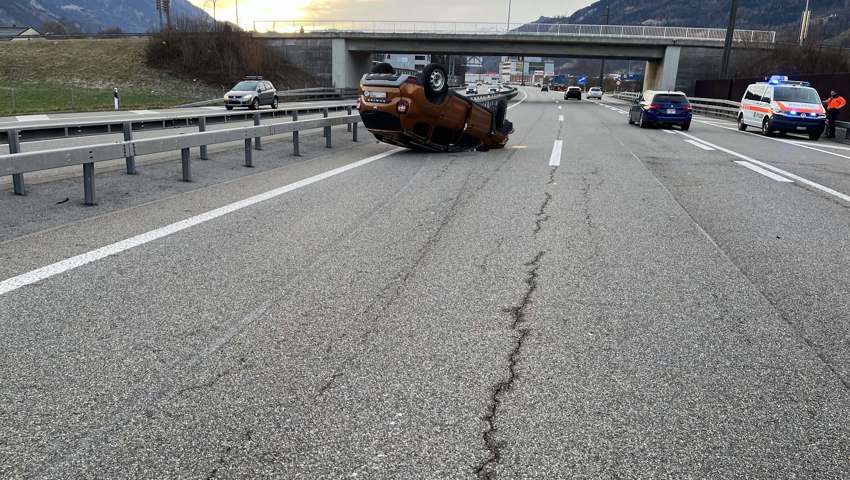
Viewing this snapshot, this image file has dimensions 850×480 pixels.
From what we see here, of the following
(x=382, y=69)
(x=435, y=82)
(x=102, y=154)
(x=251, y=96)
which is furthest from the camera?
(x=251, y=96)

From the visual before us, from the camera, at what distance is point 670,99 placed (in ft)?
88.2

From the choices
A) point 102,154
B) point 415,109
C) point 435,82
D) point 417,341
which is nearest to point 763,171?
point 435,82

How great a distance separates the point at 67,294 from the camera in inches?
187

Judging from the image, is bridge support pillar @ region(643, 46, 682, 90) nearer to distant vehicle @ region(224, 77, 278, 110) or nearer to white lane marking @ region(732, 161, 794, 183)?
distant vehicle @ region(224, 77, 278, 110)

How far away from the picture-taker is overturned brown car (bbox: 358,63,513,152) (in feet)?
42.7

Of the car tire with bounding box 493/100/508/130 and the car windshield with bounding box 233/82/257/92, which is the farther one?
the car windshield with bounding box 233/82/257/92

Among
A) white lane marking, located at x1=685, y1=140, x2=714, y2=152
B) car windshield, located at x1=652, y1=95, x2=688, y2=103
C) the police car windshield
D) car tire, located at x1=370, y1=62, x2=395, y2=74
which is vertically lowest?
white lane marking, located at x1=685, y1=140, x2=714, y2=152

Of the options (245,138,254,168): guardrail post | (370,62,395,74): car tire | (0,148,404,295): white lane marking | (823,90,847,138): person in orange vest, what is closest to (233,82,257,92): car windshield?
(370,62,395,74): car tire

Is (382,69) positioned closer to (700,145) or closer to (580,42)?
(700,145)

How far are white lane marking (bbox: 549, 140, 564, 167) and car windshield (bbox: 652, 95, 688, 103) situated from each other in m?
10.3

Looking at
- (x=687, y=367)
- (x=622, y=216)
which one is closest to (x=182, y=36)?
(x=622, y=216)

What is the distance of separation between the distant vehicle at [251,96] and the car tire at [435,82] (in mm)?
22428

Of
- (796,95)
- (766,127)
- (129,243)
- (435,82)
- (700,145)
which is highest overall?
(435,82)

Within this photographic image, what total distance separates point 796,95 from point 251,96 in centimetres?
2494
